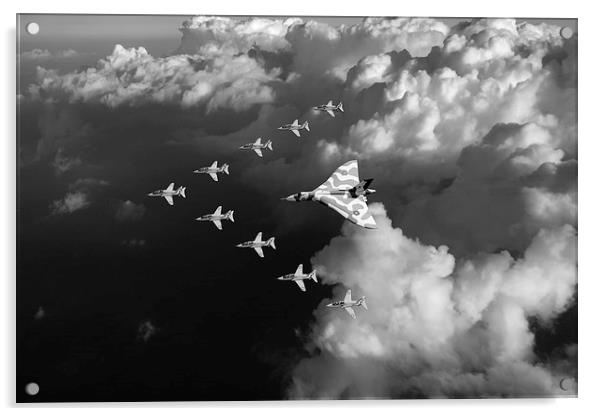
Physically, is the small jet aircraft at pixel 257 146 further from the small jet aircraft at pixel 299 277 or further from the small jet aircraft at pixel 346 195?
the small jet aircraft at pixel 299 277

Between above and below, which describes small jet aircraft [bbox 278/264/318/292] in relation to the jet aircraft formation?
below

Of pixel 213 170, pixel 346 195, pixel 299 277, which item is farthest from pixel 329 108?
pixel 299 277

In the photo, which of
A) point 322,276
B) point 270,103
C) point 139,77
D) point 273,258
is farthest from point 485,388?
point 139,77

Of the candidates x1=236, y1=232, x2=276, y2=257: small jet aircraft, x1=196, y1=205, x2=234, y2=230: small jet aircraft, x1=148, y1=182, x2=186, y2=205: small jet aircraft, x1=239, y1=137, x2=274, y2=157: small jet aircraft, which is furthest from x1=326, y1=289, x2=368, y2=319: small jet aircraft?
x1=148, y1=182, x2=186, y2=205: small jet aircraft

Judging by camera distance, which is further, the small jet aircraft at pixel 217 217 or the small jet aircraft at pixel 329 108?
the small jet aircraft at pixel 329 108

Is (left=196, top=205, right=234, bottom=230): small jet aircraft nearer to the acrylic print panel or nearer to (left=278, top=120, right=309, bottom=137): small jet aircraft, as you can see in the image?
the acrylic print panel

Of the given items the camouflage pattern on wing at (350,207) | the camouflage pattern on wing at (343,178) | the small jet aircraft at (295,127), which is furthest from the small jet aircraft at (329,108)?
the camouflage pattern on wing at (350,207)

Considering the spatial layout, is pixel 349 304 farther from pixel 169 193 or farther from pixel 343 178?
pixel 169 193
